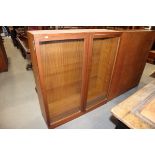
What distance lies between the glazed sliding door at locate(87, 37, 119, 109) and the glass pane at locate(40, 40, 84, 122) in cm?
25

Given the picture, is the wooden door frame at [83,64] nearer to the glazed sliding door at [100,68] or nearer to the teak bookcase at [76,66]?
the teak bookcase at [76,66]

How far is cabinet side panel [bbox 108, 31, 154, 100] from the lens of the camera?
2.01m

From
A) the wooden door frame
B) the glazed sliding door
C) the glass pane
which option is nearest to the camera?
the wooden door frame

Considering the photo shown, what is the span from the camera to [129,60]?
2.29m

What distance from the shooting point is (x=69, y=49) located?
1.54m

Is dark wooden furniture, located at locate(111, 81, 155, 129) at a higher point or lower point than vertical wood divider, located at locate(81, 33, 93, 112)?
lower

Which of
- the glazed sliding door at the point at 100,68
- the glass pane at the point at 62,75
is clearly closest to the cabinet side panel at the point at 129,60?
the glazed sliding door at the point at 100,68

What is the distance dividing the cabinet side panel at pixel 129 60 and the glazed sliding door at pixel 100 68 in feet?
0.39

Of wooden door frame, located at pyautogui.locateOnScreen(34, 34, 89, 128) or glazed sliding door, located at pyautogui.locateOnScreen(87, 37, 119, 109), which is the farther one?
glazed sliding door, located at pyautogui.locateOnScreen(87, 37, 119, 109)

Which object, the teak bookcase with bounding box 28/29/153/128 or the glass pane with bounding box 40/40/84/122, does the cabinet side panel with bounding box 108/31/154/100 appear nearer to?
the teak bookcase with bounding box 28/29/153/128

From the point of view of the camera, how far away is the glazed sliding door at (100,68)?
1.85m

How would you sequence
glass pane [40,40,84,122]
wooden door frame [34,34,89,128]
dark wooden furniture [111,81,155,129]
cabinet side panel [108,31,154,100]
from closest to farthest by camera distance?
wooden door frame [34,34,89,128] < dark wooden furniture [111,81,155,129] < glass pane [40,40,84,122] < cabinet side panel [108,31,154,100]

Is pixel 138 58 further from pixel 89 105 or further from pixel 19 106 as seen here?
pixel 19 106

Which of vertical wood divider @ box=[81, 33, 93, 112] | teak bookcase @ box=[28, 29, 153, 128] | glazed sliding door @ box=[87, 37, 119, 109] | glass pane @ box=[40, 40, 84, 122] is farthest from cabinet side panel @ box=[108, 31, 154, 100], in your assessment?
glass pane @ box=[40, 40, 84, 122]
